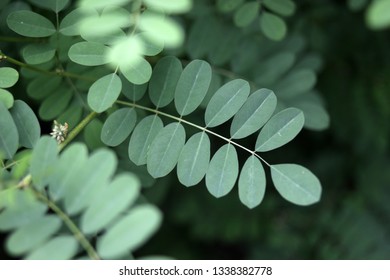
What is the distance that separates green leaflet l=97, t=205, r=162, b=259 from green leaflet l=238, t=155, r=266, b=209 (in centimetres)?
31

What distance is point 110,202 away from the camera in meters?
0.87

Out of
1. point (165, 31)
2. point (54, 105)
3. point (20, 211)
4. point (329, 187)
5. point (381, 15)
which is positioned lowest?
point (329, 187)

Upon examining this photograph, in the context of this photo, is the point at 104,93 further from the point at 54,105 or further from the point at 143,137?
the point at 54,105

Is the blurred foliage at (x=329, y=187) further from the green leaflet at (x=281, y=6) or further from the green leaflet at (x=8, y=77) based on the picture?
the green leaflet at (x=8, y=77)

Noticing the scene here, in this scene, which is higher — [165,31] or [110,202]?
[165,31]

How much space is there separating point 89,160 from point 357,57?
5.37 feet

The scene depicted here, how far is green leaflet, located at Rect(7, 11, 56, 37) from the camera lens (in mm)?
1242

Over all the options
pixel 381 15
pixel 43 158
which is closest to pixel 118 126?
pixel 43 158

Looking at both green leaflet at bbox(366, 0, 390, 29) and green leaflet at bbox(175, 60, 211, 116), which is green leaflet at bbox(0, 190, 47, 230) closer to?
green leaflet at bbox(175, 60, 211, 116)

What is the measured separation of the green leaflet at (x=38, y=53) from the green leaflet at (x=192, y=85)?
12.5 inches

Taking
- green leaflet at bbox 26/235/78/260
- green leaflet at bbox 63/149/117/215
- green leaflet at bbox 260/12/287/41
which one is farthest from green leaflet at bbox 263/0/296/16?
green leaflet at bbox 26/235/78/260

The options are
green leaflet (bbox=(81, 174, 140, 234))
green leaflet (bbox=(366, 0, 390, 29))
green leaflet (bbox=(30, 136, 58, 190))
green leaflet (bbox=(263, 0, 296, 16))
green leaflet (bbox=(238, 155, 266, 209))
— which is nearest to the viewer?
green leaflet (bbox=(366, 0, 390, 29))

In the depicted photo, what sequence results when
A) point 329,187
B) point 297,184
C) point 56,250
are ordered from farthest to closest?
point 329,187 < point 297,184 < point 56,250

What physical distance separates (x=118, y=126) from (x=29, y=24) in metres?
0.31
